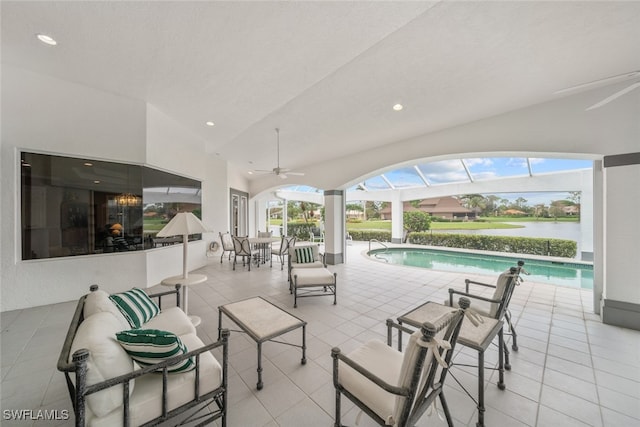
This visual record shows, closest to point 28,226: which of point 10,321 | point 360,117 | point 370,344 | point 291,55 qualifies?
point 10,321

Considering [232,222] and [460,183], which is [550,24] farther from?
[232,222]

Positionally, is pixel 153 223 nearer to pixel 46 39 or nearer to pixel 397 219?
pixel 46 39

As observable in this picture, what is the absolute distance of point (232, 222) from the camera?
30.7 ft

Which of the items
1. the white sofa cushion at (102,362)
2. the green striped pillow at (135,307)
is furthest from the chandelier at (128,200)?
the white sofa cushion at (102,362)

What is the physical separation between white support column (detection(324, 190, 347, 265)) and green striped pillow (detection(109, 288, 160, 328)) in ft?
16.7

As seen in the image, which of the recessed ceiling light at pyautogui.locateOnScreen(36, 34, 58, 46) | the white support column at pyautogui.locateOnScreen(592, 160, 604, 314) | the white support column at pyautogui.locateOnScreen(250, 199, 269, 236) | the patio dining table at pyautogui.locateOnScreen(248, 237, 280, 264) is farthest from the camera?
the white support column at pyautogui.locateOnScreen(250, 199, 269, 236)

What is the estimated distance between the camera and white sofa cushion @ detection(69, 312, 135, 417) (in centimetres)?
112

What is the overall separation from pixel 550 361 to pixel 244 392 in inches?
119

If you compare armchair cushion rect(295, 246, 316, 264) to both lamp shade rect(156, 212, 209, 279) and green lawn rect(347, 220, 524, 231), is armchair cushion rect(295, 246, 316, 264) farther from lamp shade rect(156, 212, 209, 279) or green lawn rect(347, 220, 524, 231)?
green lawn rect(347, 220, 524, 231)

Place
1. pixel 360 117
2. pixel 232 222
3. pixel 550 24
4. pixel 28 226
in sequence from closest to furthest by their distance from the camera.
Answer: pixel 550 24 < pixel 28 226 < pixel 360 117 < pixel 232 222

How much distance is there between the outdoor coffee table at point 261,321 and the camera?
211 centimetres

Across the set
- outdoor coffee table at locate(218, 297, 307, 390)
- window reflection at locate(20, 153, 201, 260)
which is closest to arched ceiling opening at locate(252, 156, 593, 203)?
outdoor coffee table at locate(218, 297, 307, 390)

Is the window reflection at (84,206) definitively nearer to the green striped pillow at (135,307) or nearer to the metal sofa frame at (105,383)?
the green striped pillow at (135,307)

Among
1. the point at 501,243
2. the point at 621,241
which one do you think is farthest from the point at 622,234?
the point at 501,243
